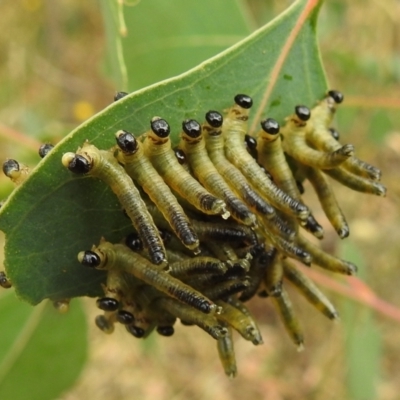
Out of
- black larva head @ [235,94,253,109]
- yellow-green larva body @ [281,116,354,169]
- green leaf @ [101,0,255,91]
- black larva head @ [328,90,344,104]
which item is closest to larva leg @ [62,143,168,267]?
black larva head @ [235,94,253,109]

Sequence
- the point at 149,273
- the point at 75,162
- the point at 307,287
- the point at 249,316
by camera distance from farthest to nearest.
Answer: the point at 307,287
the point at 249,316
the point at 149,273
the point at 75,162

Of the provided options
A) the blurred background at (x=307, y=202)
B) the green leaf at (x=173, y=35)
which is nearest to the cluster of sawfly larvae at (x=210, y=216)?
the green leaf at (x=173, y=35)

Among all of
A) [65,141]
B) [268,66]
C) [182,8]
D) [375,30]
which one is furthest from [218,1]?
[375,30]

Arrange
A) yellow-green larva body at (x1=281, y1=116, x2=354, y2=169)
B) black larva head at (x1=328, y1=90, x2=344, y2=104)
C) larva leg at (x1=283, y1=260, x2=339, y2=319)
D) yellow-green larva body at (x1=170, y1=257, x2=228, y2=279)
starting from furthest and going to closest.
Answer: black larva head at (x1=328, y1=90, x2=344, y2=104), larva leg at (x1=283, y1=260, x2=339, y2=319), yellow-green larva body at (x1=281, y1=116, x2=354, y2=169), yellow-green larva body at (x1=170, y1=257, x2=228, y2=279)

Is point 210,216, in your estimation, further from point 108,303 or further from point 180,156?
point 108,303

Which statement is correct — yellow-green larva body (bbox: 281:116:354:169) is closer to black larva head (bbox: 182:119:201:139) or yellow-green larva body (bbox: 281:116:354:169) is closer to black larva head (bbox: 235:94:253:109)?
black larva head (bbox: 235:94:253:109)

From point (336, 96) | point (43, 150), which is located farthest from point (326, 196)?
point (43, 150)

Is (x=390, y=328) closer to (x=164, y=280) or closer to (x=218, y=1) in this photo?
(x=218, y=1)

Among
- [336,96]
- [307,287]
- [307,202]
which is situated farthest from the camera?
[307,202]
